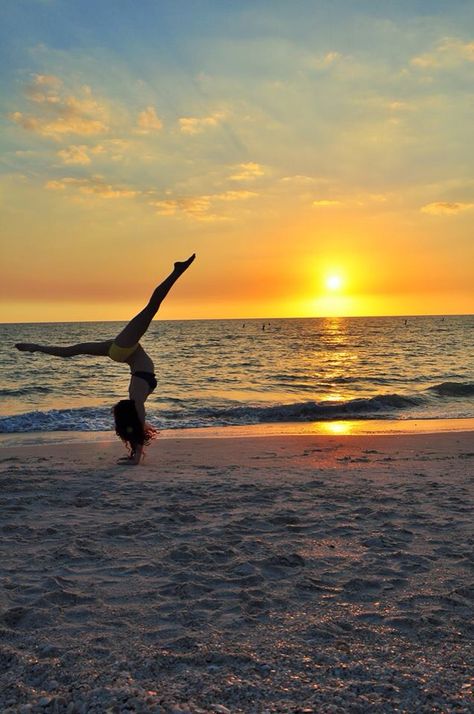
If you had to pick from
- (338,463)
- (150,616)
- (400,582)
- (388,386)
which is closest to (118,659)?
(150,616)

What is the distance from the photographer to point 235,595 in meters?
3.86

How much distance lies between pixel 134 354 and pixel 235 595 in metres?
5.34

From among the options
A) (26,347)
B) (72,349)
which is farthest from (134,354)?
(26,347)

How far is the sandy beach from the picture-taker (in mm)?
2775

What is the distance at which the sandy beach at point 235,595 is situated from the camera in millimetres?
2775

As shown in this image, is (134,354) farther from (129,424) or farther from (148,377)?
(129,424)

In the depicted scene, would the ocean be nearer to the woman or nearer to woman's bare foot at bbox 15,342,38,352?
the woman

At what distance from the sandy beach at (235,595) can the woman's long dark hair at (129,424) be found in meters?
1.30

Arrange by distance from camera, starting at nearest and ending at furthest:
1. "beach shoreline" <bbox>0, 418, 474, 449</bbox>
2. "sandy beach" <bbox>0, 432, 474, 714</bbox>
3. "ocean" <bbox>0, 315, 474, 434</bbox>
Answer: "sandy beach" <bbox>0, 432, 474, 714</bbox>, "beach shoreline" <bbox>0, 418, 474, 449</bbox>, "ocean" <bbox>0, 315, 474, 434</bbox>

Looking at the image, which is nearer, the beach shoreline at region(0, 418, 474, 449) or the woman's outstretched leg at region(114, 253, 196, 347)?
the woman's outstretched leg at region(114, 253, 196, 347)

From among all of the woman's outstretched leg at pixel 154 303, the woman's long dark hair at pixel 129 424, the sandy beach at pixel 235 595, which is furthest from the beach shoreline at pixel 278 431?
the sandy beach at pixel 235 595

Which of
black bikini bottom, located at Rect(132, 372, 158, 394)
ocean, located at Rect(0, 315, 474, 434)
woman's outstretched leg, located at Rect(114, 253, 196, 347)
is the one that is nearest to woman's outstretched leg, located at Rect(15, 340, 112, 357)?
woman's outstretched leg, located at Rect(114, 253, 196, 347)

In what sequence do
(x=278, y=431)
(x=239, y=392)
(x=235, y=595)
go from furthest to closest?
(x=239, y=392) → (x=278, y=431) → (x=235, y=595)

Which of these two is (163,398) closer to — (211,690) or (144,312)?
(144,312)
